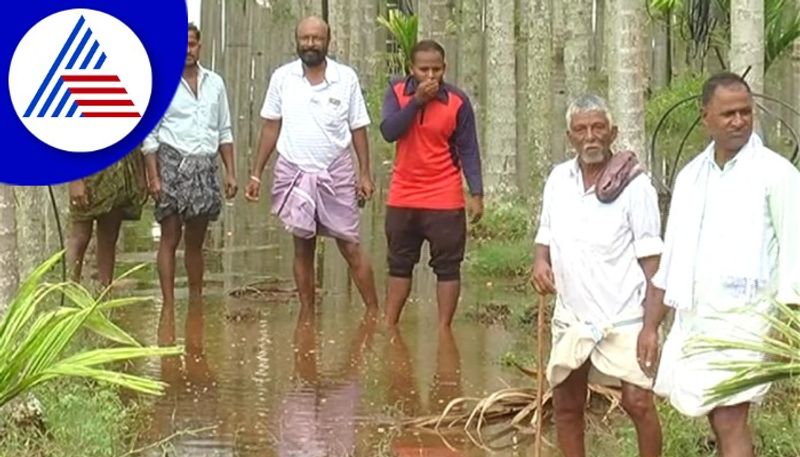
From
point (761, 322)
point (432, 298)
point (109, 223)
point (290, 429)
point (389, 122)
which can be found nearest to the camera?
point (761, 322)

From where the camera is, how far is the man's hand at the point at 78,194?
919 centimetres

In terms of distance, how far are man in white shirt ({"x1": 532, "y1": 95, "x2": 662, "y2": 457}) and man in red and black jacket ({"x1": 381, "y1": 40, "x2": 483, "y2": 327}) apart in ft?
9.55

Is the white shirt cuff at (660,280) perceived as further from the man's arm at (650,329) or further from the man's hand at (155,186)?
the man's hand at (155,186)

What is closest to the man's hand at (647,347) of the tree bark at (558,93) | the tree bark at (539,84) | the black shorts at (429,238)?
the black shorts at (429,238)

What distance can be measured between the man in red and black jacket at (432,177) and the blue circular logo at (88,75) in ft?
10.7

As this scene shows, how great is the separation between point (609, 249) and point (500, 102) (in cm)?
872

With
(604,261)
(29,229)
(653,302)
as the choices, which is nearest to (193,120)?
(29,229)

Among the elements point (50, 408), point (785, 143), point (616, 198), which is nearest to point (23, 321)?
point (50, 408)

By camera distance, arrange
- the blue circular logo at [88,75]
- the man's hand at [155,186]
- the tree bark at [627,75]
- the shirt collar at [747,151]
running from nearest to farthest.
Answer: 1. the shirt collar at [747,151]
2. the blue circular logo at [88,75]
3. the tree bark at [627,75]
4. the man's hand at [155,186]

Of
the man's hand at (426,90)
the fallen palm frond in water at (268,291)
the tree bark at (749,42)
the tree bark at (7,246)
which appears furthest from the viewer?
the fallen palm frond in water at (268,291)

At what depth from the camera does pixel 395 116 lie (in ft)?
30.4

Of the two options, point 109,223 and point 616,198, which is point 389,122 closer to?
point 109,223

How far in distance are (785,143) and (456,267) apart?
305 inches

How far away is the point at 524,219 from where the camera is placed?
1435 cm
